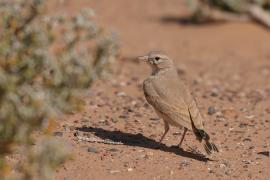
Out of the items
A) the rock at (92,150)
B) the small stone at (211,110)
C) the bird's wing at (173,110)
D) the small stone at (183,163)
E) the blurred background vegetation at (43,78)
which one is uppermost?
the blurred background vegetation at (43,78)

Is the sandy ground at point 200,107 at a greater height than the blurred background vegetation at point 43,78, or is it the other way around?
the blurred background vegetation at point 43,78

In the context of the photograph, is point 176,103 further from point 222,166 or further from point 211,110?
point 211,110

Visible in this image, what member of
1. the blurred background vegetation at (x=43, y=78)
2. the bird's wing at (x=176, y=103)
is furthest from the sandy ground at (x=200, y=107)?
the blurred background vegetation at (x=43, y=78)

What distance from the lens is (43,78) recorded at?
18.0 feet

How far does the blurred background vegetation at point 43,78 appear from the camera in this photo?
4.55m

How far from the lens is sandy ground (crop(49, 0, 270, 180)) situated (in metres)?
6.68

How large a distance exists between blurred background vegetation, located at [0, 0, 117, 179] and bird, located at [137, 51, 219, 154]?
166 centimetres

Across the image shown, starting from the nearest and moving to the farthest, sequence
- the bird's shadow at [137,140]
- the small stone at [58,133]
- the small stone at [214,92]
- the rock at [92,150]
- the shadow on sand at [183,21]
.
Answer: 1. the rock at [92,150]
2. the bird's shadow at [137,140]
3. the small stone at [58,133]
4. the small stone at [214,92]
5. the shadow on sand at [183,21]

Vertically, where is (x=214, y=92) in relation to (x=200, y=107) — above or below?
below

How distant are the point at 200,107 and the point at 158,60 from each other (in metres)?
1.40

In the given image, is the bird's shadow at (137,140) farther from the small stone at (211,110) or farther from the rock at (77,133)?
the small stone at (211,110)

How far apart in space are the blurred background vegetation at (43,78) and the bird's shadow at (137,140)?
1.54 meters

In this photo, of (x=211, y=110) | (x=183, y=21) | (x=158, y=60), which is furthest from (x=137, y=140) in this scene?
(x=183, y=21)

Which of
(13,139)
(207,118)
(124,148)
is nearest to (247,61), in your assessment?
(207,118)
